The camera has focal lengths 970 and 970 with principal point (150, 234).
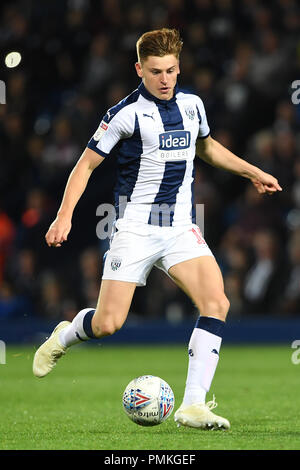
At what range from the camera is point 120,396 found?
25.0 ft

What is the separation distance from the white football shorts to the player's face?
805 mm

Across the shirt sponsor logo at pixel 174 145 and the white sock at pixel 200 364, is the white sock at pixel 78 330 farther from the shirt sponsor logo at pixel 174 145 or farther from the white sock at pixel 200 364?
the shirt sponsor logo at pixel 174 145

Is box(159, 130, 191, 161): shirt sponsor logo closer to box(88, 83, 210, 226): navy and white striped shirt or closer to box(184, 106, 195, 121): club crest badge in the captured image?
box(88, 83, 210, 226): navy and white striped shirt

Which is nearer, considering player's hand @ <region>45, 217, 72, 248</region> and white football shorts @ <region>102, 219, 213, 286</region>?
player's hand @ <region>45, 217, 72, 248</region>

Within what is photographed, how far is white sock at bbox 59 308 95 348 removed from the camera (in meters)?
5.96

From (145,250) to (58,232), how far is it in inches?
25.8

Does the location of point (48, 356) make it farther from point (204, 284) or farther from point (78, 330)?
point (204, 284)

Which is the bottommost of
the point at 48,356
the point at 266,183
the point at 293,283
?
the point at 48,356

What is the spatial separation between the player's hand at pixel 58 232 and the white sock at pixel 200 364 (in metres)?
0.99

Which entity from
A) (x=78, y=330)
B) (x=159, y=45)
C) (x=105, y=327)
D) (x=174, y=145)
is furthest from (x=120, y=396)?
(x=159, y=45)

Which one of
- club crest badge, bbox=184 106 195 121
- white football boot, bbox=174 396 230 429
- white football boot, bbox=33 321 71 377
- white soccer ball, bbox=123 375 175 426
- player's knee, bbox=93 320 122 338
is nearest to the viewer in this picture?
white football boot, bbox=174 396 230 429

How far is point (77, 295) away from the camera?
12375 mm

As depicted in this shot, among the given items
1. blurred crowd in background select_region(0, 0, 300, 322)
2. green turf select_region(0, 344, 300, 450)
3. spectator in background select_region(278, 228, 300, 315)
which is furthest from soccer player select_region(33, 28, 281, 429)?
blurred crowd in background select_region(0, 0, 300, 322)

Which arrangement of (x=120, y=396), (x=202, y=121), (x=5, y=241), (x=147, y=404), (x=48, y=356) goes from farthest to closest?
(x=5, y=241) < (x=120, y=396) < (x=48, y=356) < (x=202, y=121) < (x=147, y=404)
